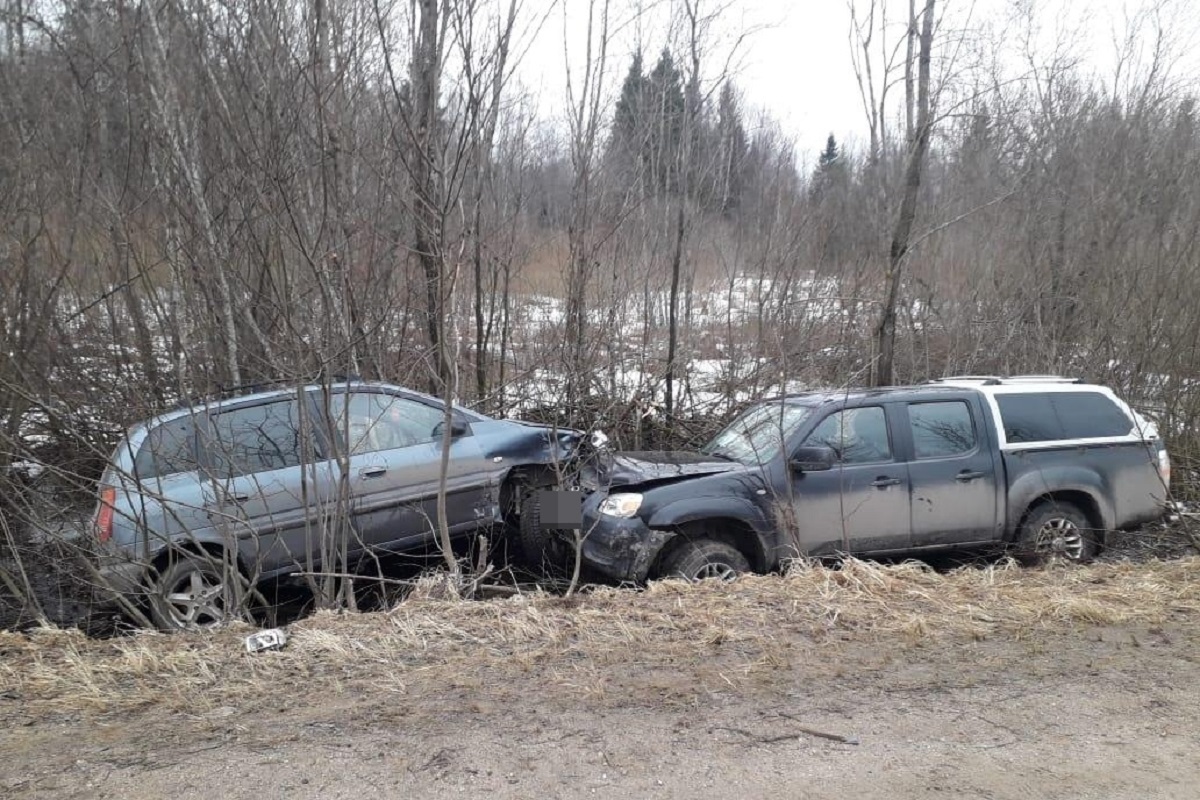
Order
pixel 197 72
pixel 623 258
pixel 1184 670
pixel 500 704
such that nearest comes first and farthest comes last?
pixel 500 704, pixel 1184 670, pixel 197 72, pixel 623 258

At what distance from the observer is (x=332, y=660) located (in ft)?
13.8

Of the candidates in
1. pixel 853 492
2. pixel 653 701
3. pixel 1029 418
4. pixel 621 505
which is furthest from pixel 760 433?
pixel 653 701

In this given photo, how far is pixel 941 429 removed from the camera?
676 centimetres

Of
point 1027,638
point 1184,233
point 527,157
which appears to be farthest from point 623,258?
point 1027,638

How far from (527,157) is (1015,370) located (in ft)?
24.9

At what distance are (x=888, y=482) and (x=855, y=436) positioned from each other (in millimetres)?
421

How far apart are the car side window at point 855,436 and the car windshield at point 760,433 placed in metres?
0.19

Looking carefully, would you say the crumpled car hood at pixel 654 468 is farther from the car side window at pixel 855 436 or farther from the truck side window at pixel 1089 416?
the truck side window at pixel 1089 416

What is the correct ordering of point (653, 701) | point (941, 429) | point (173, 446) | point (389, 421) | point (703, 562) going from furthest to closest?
point (389, 421)
point (941, 429)
point (703, 562)
point (173, 446)
point (653, 701)

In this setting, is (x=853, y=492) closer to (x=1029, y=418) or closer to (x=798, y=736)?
(x=1029, y=418)

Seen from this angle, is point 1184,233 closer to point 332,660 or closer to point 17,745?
point 332,660

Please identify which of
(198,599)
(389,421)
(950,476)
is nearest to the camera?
(198,599)

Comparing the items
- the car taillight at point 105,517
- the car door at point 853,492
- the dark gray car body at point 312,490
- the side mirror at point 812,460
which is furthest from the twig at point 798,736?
the car taillight at point 105,517

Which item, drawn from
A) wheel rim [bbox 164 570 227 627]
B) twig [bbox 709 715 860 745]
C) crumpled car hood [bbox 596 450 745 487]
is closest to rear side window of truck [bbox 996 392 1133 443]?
crumpled car hood [bbox 596 450 745 487]
